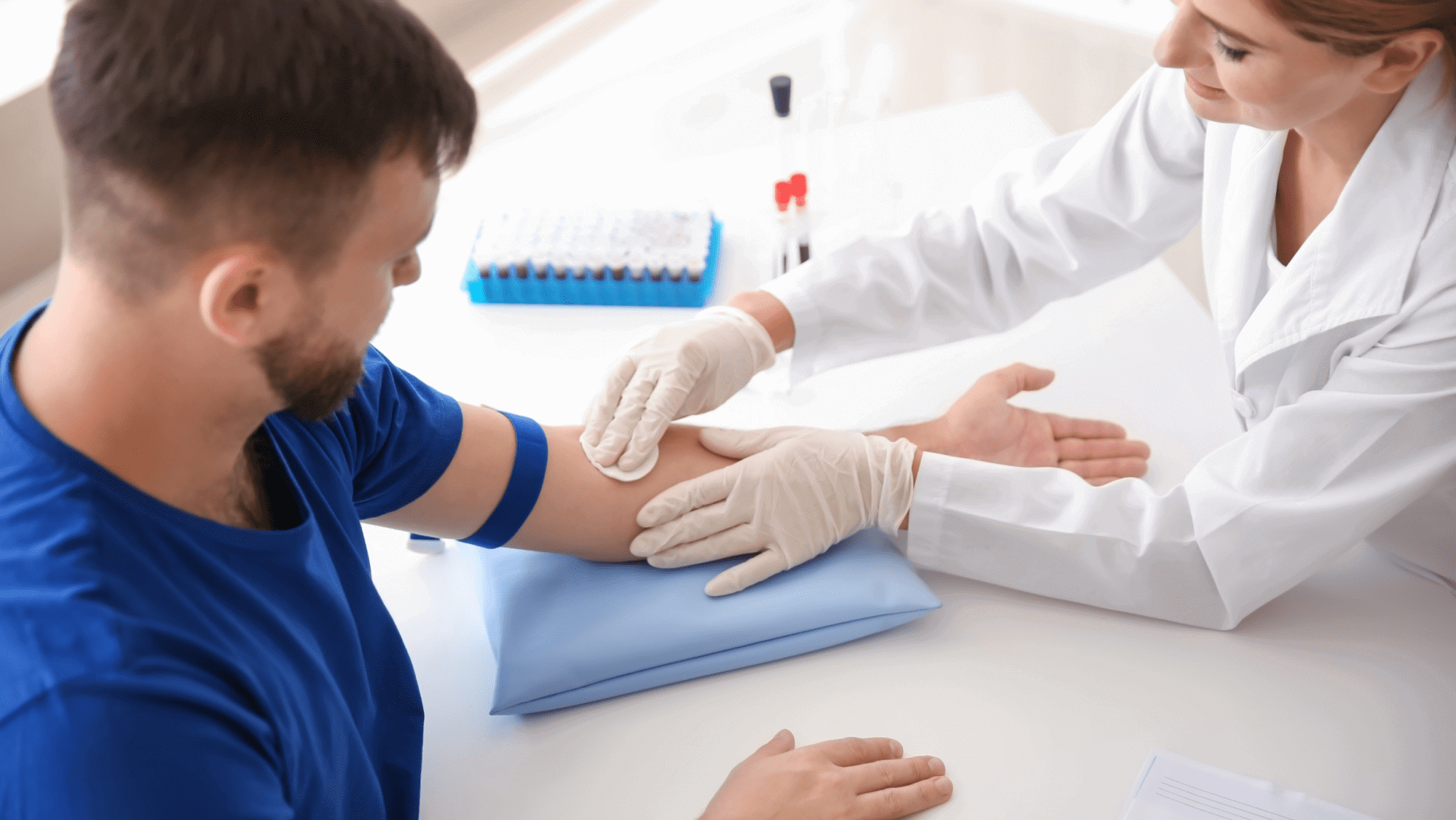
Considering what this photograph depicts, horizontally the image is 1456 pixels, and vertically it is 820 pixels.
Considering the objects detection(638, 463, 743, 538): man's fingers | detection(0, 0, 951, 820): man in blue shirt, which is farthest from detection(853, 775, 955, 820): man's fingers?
detection(638, 463, 743, 538): man's fingers

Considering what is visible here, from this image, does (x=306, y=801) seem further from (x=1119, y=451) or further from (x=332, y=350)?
(x=1119, y=451)

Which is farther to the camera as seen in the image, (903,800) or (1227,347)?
(1227,347)

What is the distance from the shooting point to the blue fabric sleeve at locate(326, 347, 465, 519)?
1.13 m

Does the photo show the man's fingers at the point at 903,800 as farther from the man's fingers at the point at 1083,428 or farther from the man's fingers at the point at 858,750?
the man's fingers at the point at 1083,428

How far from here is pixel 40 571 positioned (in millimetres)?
716

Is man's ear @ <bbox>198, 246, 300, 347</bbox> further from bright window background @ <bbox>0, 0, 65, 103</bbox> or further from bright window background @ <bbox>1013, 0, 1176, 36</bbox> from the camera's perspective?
bright window background @ <bbox>1013, 0, 1176, 36</bbox>

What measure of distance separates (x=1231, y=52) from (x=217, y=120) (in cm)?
98

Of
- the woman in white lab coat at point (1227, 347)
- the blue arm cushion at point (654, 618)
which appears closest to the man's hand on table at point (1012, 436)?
the woman in white lab coat at point (1227, 347)

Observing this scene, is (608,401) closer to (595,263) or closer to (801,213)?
(595,263)

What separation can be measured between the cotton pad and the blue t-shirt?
36 cm

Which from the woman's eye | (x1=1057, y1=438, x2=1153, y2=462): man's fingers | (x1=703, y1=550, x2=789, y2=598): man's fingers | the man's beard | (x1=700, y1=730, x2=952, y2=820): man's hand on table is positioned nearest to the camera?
the man's beard

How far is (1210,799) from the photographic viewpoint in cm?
102

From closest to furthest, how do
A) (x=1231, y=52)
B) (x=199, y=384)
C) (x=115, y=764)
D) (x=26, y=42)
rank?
1. (x=115, y=764)
2. (x=199, y=384)
3. (x=1231, y=52)
4. (x=26, y=42)

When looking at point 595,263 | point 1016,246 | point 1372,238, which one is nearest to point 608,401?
point 595,263
